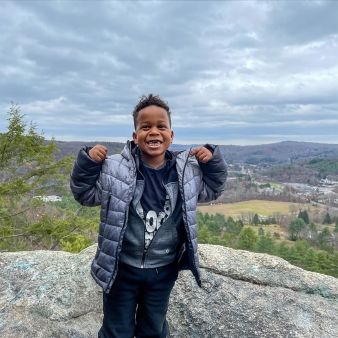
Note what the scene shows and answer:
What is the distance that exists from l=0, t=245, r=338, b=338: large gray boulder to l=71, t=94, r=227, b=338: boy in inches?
37.5

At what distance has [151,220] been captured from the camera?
191cm

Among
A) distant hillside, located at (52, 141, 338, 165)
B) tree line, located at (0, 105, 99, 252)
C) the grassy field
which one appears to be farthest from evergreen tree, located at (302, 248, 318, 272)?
distant hillside, located at (52, 141, 338, 165)

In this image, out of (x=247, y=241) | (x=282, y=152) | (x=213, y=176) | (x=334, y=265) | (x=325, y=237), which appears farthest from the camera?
(x=282, y=152)

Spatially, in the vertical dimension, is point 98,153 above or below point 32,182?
above

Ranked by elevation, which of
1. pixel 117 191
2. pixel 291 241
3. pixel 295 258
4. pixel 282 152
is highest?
pixel 117 191

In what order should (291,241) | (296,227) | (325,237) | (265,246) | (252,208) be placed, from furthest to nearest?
(252,208), (296,227), (291,241), (325,237), (265,246)

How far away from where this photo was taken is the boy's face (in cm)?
188

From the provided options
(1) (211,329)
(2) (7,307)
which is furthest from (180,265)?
(2) (7,307)

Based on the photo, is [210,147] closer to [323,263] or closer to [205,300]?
[205,300]

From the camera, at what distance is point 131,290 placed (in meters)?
1.98

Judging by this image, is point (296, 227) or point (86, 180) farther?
point (296, 227)

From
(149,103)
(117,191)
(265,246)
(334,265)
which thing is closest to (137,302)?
(117,191)

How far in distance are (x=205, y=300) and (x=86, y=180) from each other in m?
1.88

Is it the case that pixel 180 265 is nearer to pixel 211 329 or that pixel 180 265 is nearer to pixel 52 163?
pixel 211 329
